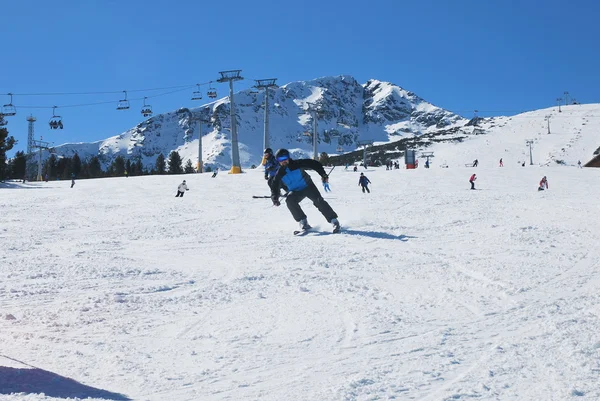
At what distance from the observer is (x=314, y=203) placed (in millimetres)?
11672

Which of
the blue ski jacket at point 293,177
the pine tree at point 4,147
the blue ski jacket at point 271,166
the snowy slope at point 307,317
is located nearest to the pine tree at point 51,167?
the pine tree at point 4,147

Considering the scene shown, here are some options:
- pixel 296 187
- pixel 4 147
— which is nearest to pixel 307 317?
pixel 296 187

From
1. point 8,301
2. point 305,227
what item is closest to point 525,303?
point 8,301

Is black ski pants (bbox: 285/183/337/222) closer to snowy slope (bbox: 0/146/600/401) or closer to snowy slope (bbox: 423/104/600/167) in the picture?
snowy slope (bbox: 0/146/600/401)

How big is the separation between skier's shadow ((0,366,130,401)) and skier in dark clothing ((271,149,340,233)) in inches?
327

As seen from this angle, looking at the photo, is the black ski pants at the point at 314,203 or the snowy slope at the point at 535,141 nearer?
the black ski pants at the point at 314,203

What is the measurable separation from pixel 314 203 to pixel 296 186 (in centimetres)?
58

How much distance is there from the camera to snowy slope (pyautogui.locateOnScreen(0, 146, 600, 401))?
3.34m

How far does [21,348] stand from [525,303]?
14.8ft

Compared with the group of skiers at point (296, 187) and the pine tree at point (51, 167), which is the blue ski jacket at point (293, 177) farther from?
the pine tree at point (51, 167)

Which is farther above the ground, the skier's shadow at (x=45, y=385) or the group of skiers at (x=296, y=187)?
the group of skiers at (x=296, y=187)

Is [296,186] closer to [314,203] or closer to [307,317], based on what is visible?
[314,203]

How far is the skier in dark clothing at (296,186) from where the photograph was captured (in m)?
11.5

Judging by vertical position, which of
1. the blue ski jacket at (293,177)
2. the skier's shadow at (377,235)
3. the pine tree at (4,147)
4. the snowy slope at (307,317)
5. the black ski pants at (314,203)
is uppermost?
the pine tree at (4,147)
